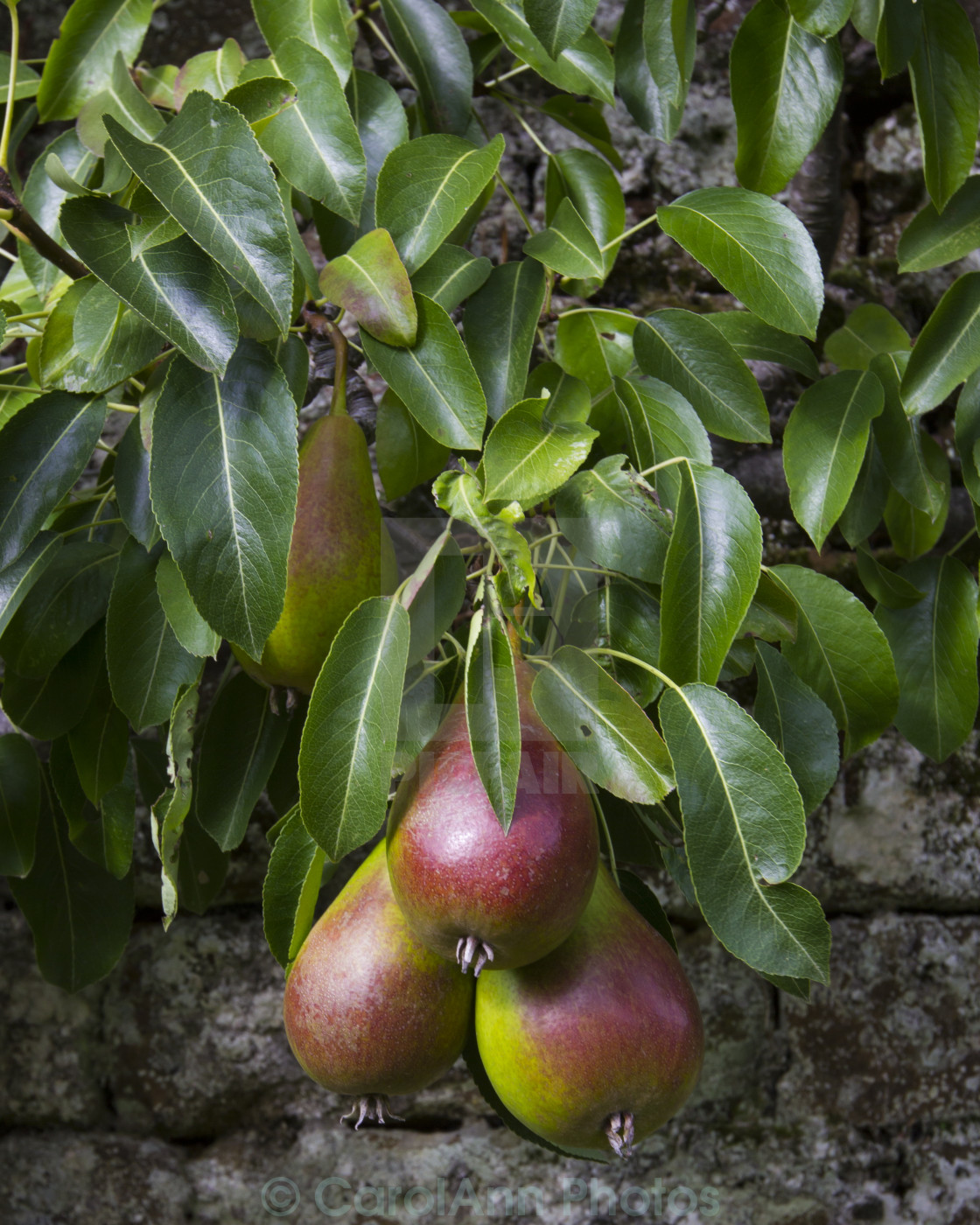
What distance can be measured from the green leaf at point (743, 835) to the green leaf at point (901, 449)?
0.29m

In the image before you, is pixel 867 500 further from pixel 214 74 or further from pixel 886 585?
pixel 214 74

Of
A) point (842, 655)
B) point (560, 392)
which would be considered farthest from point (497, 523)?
point (842, 655)

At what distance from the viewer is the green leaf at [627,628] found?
0.55 meters

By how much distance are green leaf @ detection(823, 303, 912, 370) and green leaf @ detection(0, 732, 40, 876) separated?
0.69 metres

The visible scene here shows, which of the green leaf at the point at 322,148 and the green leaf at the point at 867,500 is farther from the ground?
the green leaf at the point at 322,148

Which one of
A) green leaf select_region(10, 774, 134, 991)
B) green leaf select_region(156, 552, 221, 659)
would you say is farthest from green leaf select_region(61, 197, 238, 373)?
green leaf select_region(10, 774, 134, 991)

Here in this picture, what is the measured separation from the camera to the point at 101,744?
2.06 ft

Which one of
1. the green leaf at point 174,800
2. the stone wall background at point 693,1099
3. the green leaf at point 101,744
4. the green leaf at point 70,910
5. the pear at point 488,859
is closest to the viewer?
the pear at point 488,859

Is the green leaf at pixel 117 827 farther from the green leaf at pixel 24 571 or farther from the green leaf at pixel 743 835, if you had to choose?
the green leaf at pixel 743 835

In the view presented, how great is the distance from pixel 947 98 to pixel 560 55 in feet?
0.85

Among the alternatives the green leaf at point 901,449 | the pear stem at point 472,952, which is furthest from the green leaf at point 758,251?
the pear stem at point 472,952

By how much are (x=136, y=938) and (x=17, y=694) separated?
35 cm

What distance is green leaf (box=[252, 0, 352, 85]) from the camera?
605 mm

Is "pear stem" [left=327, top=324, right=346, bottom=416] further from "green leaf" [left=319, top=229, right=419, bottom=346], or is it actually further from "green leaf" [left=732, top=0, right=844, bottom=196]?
"green leaf" [left=732, top=0, right=844, bottom=196]
